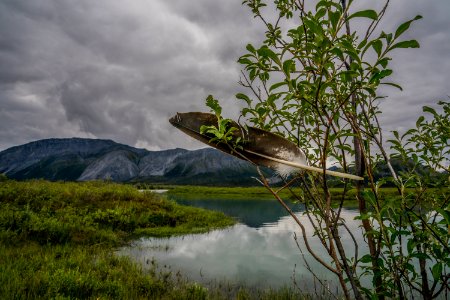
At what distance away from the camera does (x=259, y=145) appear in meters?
1.17

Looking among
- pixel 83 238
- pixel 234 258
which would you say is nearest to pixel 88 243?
pixel 83 238

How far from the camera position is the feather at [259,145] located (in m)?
1.08

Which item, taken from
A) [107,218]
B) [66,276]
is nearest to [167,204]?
[107,218]

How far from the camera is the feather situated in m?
1.08

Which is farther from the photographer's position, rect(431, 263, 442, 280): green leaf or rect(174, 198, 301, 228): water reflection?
rect(174, 198, 301, 228): water reflection

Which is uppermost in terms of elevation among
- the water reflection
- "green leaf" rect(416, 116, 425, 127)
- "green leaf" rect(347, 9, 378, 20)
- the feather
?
"green leaf" rect(347, 9, 378, 20)

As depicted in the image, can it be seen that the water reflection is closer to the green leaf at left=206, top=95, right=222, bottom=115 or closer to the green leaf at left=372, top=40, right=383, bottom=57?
the green leaf at left=372, top=40, right=383, bottom=57

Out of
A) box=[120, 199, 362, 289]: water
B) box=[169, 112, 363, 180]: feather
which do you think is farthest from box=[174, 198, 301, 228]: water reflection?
box=[169, 112, 363, 180]: feather

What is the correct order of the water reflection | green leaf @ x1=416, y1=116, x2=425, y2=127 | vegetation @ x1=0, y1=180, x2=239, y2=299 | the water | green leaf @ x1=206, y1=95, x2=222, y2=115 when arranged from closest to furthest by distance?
1. green leaf @ x1=206, y1=95, x2=222, y2=115
2. green leaf @ x1=416, y1=116, x2=425, y2=127
3. vegetation @ x1=0, y1=180, x2=239, y2=299
4. the water
5. the water reflection

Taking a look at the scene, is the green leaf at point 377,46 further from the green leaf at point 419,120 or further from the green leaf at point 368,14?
the green leaf at point 419,120

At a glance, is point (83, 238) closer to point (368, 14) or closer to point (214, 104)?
point (214, 104)

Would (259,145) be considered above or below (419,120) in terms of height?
below

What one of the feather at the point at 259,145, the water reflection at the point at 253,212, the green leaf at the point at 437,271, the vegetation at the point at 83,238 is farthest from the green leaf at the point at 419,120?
the water reflection at the point at 253,212

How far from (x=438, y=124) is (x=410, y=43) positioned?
236cm
